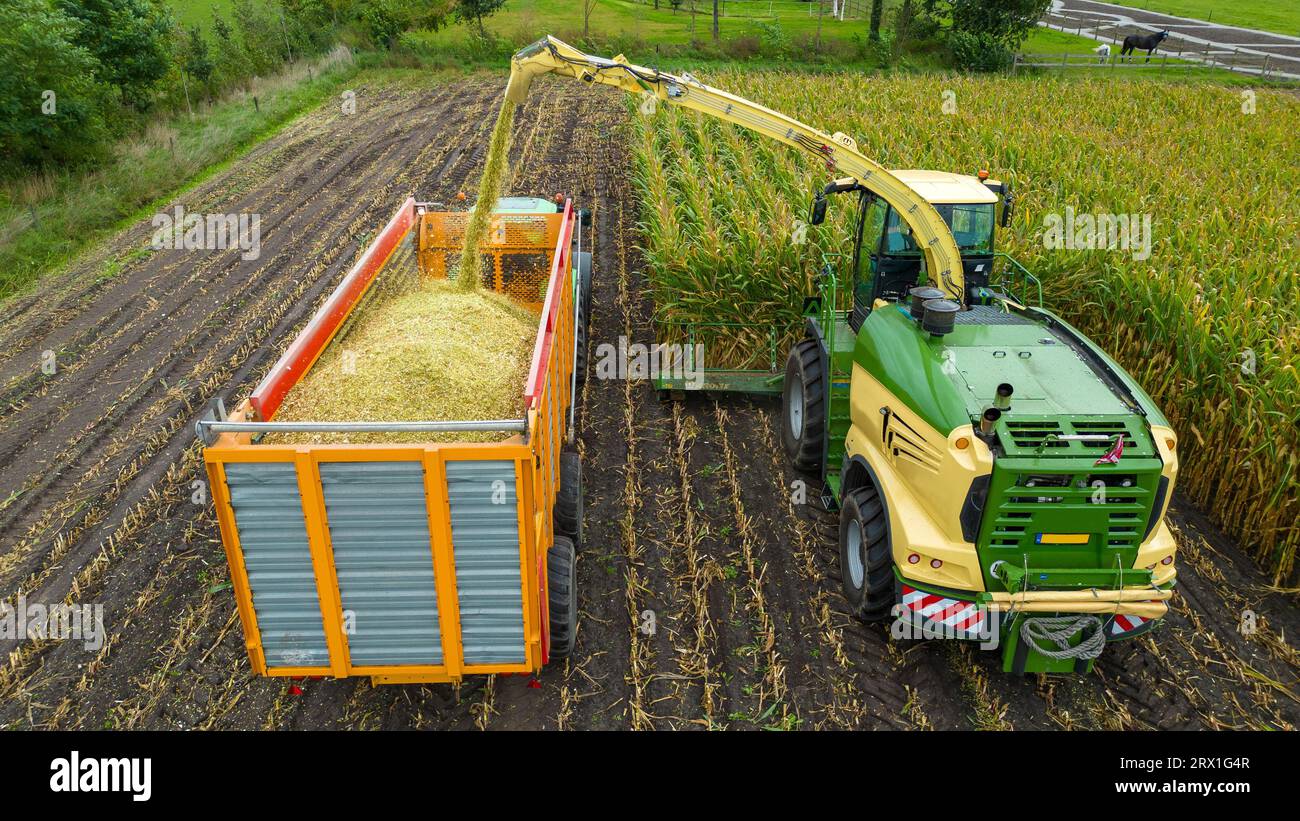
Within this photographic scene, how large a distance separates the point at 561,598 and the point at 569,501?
117cm

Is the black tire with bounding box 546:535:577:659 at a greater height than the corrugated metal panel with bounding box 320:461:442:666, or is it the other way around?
the corrugated metal panel with bounding box 320:461:442:666

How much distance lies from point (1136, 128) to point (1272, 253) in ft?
33.0

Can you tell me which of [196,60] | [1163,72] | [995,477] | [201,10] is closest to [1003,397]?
[995,477]

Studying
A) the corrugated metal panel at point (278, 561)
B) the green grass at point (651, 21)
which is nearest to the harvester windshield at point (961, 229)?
the corrugated metal panel at point (278, 561)

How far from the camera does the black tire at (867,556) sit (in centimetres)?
558

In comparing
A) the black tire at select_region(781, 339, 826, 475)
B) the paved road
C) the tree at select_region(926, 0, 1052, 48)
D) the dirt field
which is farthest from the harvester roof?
the paved road

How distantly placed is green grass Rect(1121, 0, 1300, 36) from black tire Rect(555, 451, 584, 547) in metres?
47.0

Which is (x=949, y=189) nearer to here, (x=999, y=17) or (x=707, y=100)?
(x=707, y=100)

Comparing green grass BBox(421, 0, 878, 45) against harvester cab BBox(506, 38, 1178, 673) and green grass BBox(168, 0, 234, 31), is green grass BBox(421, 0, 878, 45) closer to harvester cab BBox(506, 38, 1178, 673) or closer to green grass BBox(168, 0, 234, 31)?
green grass BBox(168, 0, 234, 31)

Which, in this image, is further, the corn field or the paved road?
the paved road

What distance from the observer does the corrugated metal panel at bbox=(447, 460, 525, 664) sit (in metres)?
4.39

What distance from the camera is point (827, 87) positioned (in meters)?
21.0

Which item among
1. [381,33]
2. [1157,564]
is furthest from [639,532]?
[381,33]

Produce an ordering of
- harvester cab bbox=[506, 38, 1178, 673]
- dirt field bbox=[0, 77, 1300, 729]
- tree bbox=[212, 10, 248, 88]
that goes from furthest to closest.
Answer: tree bbox=[212, 10, 248, 88] → dirt field bbox=[0, 77, 1300, 729] → harvester cab bbox=[506, 38, 1178, 673]
